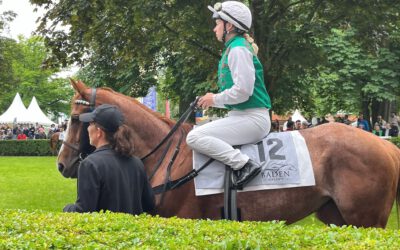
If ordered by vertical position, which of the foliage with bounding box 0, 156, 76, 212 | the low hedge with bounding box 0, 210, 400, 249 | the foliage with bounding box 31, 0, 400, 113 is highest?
the foliage with bounding box 31, 0, 400, 113

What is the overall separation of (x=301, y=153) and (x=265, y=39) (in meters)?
8.98

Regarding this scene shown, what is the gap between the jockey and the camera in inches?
219

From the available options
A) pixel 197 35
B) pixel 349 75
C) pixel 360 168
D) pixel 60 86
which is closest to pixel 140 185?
pixel 360 168

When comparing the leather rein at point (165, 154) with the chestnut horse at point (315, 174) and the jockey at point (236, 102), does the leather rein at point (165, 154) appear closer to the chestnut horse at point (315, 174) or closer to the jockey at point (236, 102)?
the chestnut horse at point (315, 174)

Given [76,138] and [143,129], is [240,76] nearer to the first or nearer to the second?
[143,129]

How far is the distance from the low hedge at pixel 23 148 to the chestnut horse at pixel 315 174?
105ft

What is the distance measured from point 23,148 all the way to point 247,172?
33.7 meters

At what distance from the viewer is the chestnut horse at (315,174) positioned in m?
5.77

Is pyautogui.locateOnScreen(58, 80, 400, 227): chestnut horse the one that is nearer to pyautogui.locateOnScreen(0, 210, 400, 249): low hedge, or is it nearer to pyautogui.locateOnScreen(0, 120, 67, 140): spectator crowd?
pyautogui.locateOnScreen(0, 210, 400, 249): low hedge

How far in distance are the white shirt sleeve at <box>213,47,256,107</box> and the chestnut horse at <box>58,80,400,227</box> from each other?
29.9 inches

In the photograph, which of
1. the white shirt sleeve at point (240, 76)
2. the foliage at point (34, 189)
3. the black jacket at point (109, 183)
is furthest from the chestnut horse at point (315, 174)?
the foliage at point (34, 189)

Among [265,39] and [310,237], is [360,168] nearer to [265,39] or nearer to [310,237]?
[310,237]

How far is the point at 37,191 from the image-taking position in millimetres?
16453

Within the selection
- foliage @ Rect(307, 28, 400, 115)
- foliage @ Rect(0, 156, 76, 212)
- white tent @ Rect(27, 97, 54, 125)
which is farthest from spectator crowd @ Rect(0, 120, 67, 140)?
foliage @ Rect(307, 28, 400, 115)
